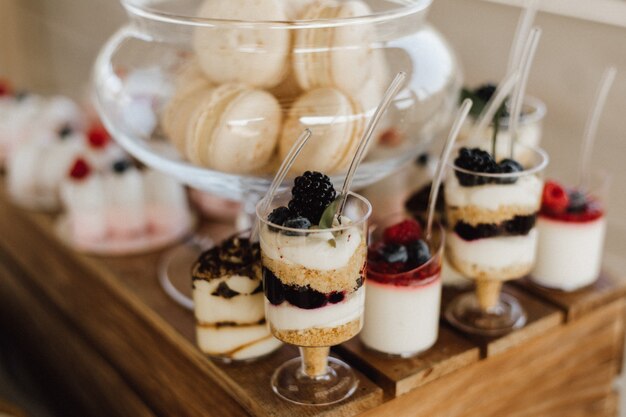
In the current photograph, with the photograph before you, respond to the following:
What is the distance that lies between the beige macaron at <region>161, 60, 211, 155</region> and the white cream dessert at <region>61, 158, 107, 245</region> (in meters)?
0.30

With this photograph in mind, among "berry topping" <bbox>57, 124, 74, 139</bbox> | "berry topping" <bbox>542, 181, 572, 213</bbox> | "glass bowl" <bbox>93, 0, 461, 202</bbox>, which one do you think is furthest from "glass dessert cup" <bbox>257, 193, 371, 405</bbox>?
"berry topping" <bbox>57, 124, 74, 139</bbox>

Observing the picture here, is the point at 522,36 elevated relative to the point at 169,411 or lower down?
elevated

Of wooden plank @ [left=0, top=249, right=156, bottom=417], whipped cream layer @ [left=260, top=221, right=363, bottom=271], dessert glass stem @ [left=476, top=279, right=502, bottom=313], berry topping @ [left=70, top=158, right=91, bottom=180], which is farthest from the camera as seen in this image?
berry topping @ [left=70, top=158, right=91, bottom=180]

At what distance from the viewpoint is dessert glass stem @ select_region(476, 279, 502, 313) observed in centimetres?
85

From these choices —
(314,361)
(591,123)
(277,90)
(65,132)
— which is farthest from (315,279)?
(65,132)

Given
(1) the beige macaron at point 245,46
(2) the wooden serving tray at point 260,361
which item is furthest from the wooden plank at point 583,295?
(1) the beige macaron at point 245,46

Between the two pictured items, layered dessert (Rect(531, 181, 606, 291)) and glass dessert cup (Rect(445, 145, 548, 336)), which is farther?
layered dessert (Rect(531, 181, 606, 291))

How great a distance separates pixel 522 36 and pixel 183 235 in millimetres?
585

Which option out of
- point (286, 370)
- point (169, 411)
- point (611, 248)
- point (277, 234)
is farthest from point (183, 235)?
point (611, 248)

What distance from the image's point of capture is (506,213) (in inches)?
29.9

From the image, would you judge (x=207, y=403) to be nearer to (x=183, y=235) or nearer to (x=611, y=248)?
(x=183, y=235)

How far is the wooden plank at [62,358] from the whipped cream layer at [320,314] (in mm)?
350

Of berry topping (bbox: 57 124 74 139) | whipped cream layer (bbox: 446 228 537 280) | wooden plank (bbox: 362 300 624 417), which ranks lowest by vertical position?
wooden plank (bbox: 362 300 624 417)

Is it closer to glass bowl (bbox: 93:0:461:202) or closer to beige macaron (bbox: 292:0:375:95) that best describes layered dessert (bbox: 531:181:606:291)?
glass bowl (bbox: 93:0:461:202)
